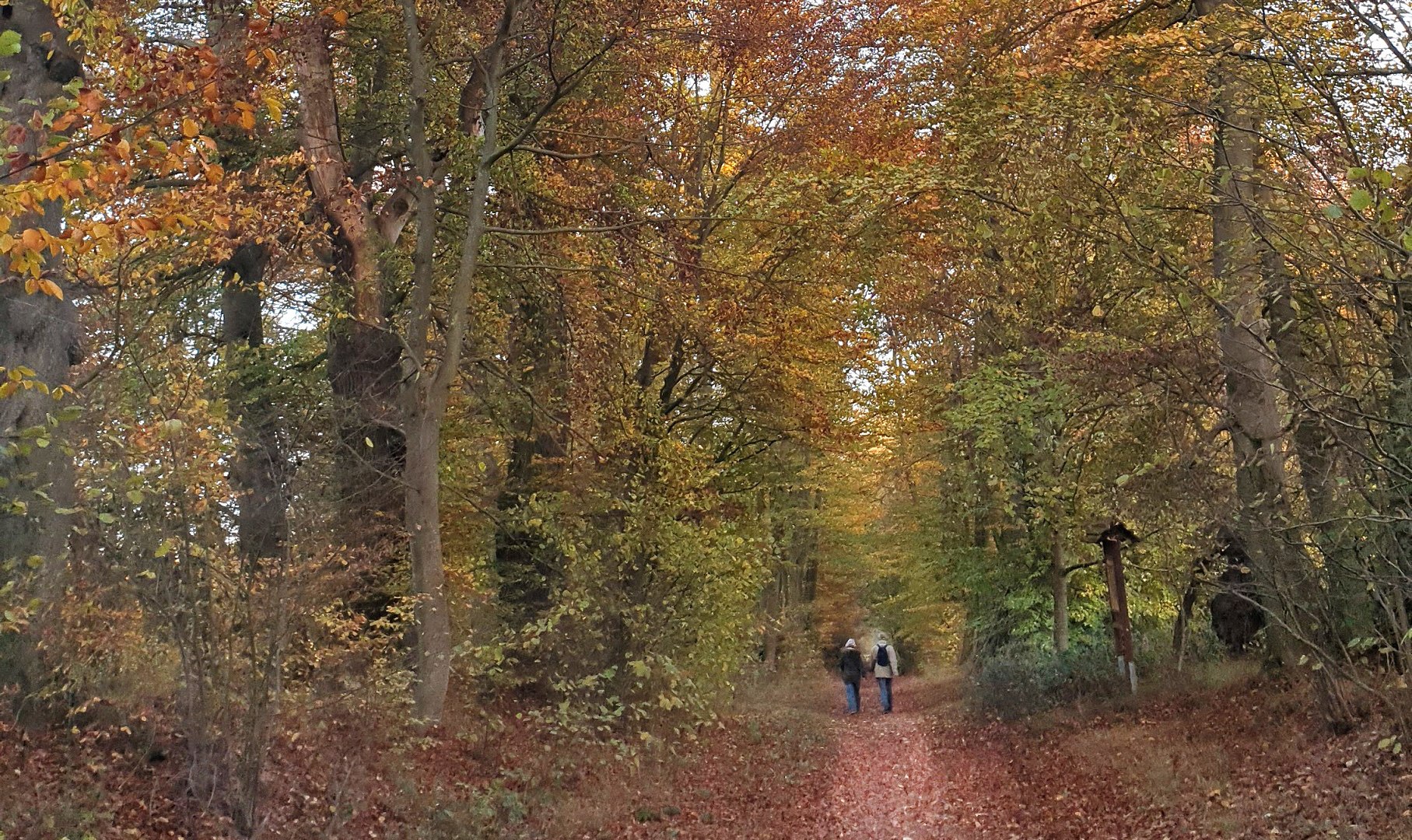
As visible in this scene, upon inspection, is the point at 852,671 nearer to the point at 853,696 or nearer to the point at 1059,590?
the point at 853,696

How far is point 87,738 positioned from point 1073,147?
9.41 m

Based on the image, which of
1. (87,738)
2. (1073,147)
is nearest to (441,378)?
(87,738)

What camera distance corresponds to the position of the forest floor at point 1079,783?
8852 mm

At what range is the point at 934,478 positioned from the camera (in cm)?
2722

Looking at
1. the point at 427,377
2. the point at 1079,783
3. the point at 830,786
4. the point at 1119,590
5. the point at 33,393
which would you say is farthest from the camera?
the point at 1119,590

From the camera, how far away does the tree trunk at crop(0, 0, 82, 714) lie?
7.68 meters

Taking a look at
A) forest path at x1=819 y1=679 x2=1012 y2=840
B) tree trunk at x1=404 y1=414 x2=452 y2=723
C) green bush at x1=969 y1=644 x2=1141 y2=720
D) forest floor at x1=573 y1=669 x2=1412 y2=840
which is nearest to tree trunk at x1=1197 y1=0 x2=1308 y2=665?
forest floor at x1=573 y1=669 x2=1412 y2=840

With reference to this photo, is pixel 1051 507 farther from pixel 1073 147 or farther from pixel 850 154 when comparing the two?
pixel 1073 147

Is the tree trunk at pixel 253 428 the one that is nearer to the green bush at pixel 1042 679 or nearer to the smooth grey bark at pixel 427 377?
the smooth grey bark at pixel 427 377

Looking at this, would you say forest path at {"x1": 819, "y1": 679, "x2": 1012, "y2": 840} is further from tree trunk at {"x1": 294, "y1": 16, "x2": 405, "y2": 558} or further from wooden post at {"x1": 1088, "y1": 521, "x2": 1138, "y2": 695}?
tree trunk at {"x1": 294, "y1": 16, "x2": 405, "y2": 558}

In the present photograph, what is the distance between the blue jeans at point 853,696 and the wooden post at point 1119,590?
9.06 meters

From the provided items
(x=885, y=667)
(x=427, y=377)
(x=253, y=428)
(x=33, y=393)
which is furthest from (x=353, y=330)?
(x=885, y=667)

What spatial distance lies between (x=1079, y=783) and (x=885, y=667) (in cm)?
1279

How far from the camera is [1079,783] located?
1236 centimetres
